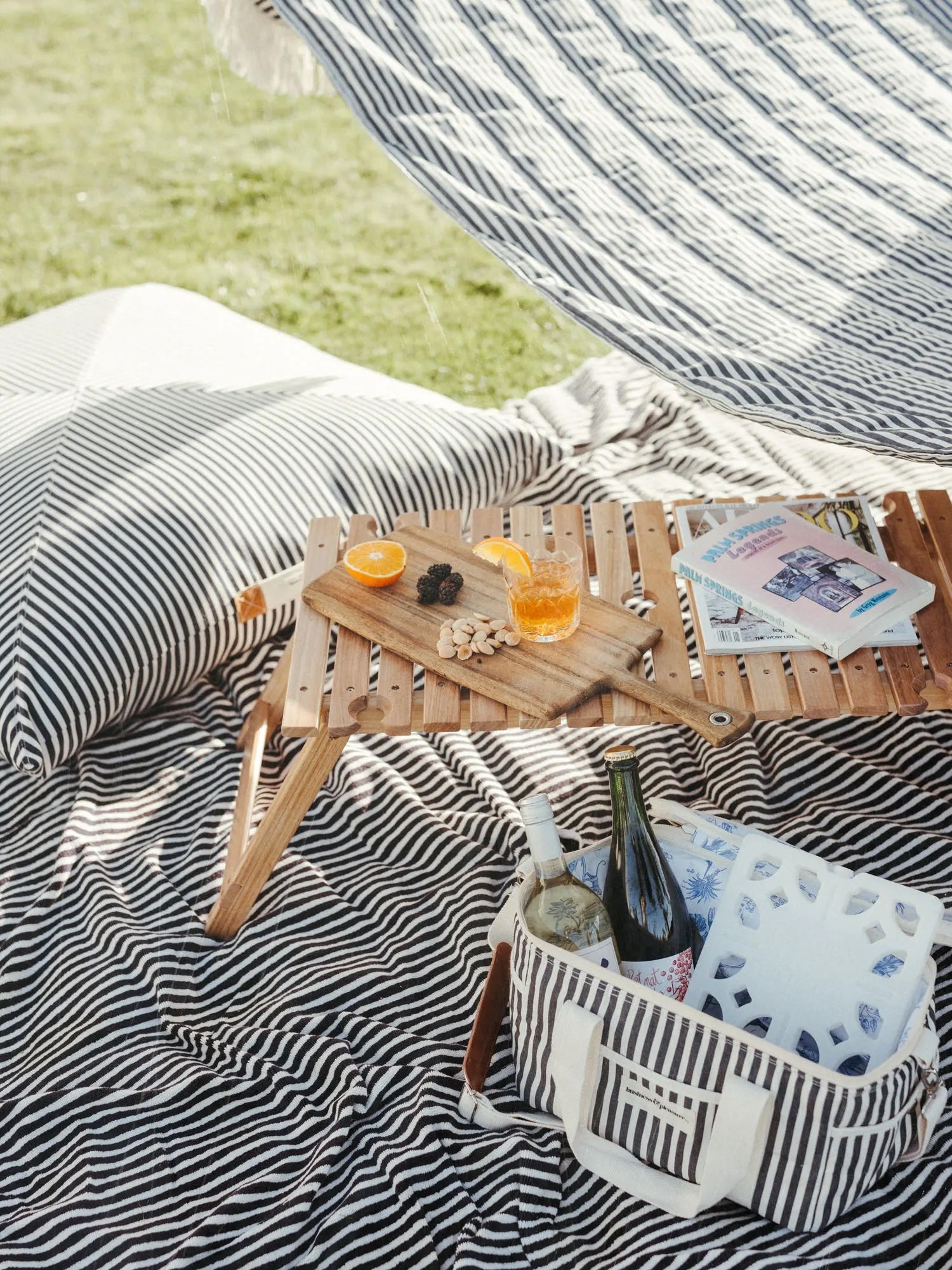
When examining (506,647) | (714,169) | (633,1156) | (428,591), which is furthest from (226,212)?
(633,1156)

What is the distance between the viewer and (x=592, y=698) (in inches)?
53.7

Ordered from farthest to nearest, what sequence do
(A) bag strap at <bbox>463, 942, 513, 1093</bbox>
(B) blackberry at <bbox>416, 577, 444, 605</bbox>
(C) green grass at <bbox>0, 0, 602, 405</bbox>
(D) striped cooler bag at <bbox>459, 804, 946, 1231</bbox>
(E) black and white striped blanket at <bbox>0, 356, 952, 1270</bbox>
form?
(C) green grass at <bbox>0, 0, 602, 405</bbox>
(B) blackberry at <bbox>416, 577, 444, 605</bbox>
(A) bag strap at <bbox>463, 942, 513, 1093</bbox>
(E) black and white striped blanket at <bbox>0, 356, 952, 1270</bbox>
(D) striped cooler bag at <bbox>459, 804, 946, 1231</bbox>

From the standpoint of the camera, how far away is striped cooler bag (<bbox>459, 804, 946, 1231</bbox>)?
43.9 inches

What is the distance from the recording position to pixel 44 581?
1.74 meters

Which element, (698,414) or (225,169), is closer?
(698,414)

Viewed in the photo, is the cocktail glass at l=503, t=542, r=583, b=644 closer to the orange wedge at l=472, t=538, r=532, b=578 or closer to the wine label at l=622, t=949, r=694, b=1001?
the orange wedge at l=472, t=538, r=532, b=578

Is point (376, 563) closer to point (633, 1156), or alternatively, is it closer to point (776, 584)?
point (776, 584)

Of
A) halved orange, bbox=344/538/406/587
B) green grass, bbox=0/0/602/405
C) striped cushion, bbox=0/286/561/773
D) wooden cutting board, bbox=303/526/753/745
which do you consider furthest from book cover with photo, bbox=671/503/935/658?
green grass, bbox=0/0/602/405

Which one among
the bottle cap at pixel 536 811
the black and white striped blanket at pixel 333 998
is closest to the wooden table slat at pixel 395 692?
the bottle cap at pixel 536 811

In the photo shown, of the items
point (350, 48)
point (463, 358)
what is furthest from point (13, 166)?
point (350, 48)

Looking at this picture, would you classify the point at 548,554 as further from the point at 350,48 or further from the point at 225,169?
the point at 225,169

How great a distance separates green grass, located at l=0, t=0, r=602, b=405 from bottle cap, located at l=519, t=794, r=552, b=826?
1837 millimetres

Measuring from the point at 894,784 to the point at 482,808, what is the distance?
1.80ft

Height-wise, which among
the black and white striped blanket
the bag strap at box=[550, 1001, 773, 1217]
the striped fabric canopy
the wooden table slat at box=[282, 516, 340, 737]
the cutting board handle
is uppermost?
the striped fabric canopy
